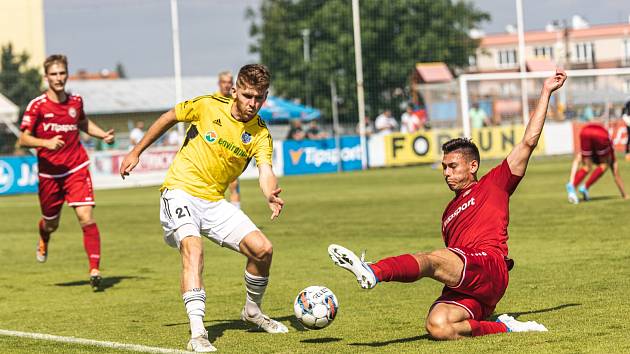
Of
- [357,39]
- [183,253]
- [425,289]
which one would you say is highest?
[357,39]

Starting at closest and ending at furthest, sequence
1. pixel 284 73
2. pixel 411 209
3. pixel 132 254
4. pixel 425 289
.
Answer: pixel 425 289
pixel 132 254
pixel 411 209
pixel 284 73

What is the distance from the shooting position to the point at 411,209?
2094 centimetres

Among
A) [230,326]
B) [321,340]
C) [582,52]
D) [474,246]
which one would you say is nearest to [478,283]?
[474,246]

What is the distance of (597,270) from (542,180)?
17.0 meters

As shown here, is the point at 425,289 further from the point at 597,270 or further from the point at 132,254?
the point at 132,254

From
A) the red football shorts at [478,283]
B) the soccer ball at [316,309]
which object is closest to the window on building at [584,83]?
the red football shorts at [478,283]

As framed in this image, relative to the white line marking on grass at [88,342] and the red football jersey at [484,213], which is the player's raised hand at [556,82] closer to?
the red football jersey at [484,213]

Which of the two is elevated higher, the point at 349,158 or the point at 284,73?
the point at 284,73

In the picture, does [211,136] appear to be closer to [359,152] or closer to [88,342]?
[88,342]

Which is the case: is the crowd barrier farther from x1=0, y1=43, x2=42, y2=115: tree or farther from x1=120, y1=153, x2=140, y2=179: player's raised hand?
x1=120, y1=153, x2=140, y2=179: player's raised hand

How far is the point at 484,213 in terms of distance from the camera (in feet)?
25.5

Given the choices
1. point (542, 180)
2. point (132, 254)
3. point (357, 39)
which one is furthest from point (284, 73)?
point (132, 254)

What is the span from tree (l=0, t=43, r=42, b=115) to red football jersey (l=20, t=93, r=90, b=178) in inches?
1237

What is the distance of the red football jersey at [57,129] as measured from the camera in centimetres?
1223
